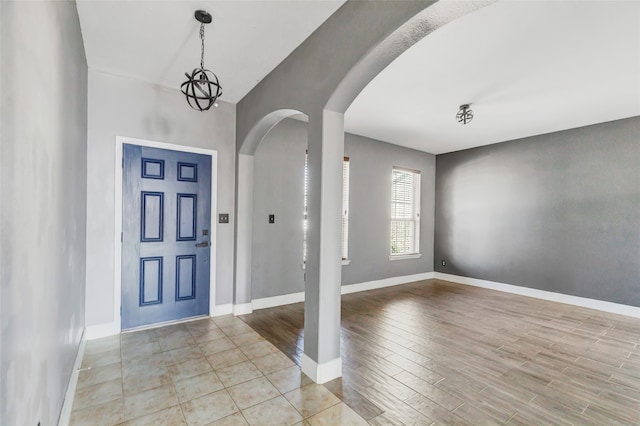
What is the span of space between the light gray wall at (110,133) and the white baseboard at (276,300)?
72 centimetres

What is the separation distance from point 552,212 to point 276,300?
15.6 ft

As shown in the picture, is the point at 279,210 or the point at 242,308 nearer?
the point at 242,308

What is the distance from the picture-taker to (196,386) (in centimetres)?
223

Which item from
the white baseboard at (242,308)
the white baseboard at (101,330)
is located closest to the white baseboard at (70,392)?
the white baseboard at (101,330)

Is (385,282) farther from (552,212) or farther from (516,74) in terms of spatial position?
(516,74)

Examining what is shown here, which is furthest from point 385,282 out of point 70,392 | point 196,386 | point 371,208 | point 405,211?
point 70,392

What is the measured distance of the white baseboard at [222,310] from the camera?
A: 147 inches

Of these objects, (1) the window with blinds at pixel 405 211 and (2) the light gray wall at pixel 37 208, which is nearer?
(2) the light gray wall at pixel 37 208

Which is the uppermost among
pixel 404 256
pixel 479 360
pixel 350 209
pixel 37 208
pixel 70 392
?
pixel 350 209

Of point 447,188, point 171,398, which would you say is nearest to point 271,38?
point 171,398

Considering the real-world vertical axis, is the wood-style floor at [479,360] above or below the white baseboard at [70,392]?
below

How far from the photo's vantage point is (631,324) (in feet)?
12.6

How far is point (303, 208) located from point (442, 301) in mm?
2667

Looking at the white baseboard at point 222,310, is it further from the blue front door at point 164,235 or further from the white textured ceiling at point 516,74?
the white textured ceiling at point 516,74
